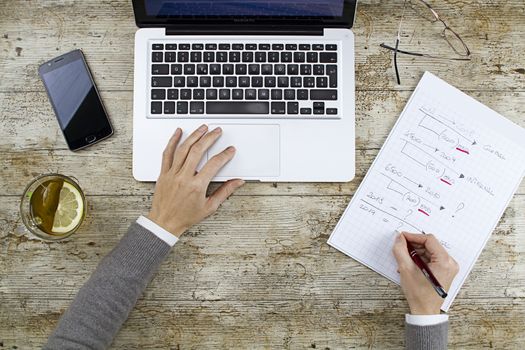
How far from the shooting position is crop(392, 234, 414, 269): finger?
956mm

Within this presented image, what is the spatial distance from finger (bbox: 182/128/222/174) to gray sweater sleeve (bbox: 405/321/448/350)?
19.0 inches

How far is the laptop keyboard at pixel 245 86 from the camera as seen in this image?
99 centimetres

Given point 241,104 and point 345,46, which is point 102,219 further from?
point 345,46

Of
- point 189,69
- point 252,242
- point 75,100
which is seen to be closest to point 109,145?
point 75,100

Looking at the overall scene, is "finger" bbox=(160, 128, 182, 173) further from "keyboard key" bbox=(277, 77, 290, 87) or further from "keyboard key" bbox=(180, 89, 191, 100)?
"keyboard key" bbox=(277, 77, 290, 87)

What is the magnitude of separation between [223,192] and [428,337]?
0.44 metres

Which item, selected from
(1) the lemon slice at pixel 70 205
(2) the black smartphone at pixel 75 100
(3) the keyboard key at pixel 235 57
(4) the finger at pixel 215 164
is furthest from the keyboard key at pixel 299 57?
(1) the lemon slice at pixel 70 205

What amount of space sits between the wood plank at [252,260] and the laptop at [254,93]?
3.1 inches

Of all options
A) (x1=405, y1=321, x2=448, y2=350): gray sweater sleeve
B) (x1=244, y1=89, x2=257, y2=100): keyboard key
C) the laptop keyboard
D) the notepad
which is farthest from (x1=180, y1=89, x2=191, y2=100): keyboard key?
(x1=405, y1=321, x2=448, y2=350): gray sweater sleeve

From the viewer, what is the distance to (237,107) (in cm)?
99

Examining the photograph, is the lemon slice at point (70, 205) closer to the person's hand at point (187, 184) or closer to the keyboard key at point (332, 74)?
the person's hand at point (187, 184)

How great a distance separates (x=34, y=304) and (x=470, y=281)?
2.65 feet

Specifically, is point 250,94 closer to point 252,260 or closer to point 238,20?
point 238,20

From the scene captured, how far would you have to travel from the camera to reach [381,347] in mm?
1004
